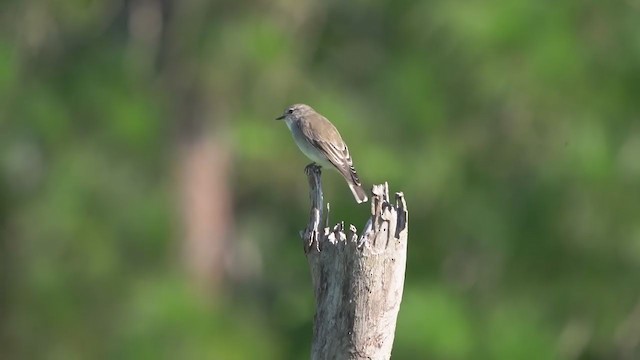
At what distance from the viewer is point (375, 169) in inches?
531

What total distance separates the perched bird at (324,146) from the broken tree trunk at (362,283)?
2.06 meters

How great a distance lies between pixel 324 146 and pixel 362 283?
2.71 meters

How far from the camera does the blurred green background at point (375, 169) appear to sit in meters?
12.5

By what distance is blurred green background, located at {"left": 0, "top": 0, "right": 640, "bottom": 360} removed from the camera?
492 inches

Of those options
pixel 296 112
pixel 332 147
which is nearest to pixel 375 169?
pixel 296 112

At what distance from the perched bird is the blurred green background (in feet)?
11.9

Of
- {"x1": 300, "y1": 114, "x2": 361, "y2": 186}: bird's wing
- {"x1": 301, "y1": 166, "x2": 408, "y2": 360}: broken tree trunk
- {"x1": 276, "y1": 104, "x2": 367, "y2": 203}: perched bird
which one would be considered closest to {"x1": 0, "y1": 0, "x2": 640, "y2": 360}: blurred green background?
{"x1": 276, "y1": 104, "x2": 367, "y2": 203}: perched bird

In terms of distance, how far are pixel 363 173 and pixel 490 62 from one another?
1.44 m

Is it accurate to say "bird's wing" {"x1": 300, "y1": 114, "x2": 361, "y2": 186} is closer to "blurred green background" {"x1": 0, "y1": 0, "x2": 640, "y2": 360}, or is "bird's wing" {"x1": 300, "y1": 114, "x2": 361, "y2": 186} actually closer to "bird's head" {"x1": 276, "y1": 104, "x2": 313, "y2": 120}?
"bird's head" {"x1": 276, "y1": 104, "x2": 313, "y2": 120}

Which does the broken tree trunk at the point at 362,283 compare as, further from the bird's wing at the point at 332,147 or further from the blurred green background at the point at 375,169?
the blurred green background at the point at 375,169

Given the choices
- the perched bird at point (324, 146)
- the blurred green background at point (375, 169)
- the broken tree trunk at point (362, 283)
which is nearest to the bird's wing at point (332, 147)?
the perched bird at point (324, 146)

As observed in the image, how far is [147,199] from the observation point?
43.0 feet

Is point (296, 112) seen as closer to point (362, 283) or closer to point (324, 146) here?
point (324, 146)

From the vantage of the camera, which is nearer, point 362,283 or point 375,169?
point 362,283
